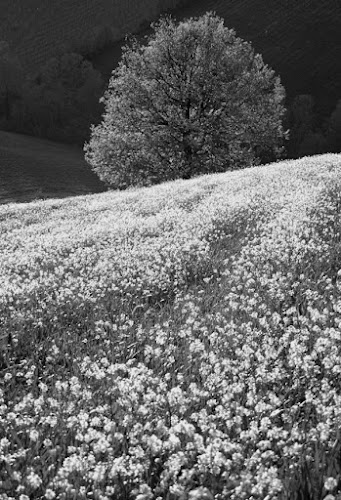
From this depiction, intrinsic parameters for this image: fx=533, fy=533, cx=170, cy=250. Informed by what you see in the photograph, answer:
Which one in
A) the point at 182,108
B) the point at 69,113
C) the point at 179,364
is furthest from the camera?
the point at 69,113

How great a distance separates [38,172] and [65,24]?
12493cm

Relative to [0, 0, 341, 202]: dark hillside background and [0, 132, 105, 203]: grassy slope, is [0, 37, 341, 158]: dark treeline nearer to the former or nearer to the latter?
[0, 0, 341, 202]: dark hillside background

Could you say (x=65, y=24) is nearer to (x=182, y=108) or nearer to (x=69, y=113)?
(x=69, y=113)

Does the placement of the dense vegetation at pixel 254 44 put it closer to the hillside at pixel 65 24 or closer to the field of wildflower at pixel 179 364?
the hillside at pixel 65 24

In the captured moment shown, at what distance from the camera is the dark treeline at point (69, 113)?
356ft

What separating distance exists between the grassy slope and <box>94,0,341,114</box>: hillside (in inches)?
2361

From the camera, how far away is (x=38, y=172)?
81.8m

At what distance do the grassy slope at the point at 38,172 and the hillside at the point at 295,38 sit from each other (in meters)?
60.0

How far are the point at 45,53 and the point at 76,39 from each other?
36.3ft

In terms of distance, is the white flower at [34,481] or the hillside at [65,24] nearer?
the white flower at [34,481]

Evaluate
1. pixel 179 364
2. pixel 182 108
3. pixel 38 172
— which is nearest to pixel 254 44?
pixel 38 172

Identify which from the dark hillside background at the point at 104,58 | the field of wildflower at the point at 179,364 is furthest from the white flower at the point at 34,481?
the dark hillside background at the point at 104,58

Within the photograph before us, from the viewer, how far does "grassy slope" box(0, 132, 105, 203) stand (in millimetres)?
70750

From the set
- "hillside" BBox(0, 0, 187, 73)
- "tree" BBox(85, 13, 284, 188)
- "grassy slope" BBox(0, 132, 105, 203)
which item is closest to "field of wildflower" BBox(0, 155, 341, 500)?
"tree" BBox(85, 13, 284, 188)
